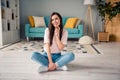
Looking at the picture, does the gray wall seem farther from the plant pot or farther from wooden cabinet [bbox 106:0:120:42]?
the plant pot

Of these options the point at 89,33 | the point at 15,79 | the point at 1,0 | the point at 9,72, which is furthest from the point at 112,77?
the point at 89,33

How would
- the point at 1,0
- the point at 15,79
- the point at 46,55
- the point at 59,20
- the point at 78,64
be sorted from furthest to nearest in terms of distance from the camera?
the point at 1,0
the point at 78,64
the point at 46,55
the point at 59,20
the point at 15,79

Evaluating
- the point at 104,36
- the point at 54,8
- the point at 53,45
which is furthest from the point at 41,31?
the point at 53,45

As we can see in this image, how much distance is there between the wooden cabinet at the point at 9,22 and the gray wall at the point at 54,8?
0.74 m

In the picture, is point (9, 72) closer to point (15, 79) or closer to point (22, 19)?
point (15, 79)

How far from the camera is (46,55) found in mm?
2785

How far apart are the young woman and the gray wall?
4.96 m

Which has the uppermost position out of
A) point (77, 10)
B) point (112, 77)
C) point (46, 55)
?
point (77, 10)

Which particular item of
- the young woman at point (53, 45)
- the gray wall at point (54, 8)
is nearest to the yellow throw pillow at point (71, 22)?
the gray wall at point (54, 8)

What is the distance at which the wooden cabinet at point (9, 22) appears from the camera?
544cm

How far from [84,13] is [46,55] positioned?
5.05 m

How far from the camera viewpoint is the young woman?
2.61m

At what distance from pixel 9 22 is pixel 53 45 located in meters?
3.64

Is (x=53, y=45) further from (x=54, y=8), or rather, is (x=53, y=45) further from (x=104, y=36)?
(x=54, y=8)
